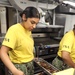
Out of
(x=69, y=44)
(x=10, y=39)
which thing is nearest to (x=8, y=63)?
(x=10, y=39)

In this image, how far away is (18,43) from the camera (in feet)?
3.54

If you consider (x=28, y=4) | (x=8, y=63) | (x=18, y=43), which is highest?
(x=28, y=4)

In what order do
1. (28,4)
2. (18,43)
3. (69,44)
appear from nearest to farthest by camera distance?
(18,43) < (69,44) < (28,4)

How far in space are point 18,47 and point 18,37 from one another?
0.11 meters

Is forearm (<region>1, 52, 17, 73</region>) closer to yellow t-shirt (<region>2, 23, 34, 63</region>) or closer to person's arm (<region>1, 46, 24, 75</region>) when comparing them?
person's arm (<region>1, 46, 24, 75</region>)

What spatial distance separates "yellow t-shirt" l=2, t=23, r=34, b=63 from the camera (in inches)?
39.7

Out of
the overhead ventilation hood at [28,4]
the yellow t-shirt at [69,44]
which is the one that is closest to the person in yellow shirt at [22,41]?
the yellow t-shirt at [69,44]

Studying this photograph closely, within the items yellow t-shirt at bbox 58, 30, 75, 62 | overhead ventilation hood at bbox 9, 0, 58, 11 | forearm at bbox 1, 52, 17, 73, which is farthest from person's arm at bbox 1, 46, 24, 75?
overhead ventilation hood at bbox 9, 0, 58, 11

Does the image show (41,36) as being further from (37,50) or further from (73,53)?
(73,53)

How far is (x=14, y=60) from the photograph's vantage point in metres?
1.15

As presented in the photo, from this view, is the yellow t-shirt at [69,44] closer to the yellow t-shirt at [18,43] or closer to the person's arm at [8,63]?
the yellow t-shirt at [18,43]

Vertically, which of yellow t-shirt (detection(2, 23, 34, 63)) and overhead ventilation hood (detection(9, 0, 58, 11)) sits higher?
overhead ventilation hood (detection(9, 0, 58, 11))

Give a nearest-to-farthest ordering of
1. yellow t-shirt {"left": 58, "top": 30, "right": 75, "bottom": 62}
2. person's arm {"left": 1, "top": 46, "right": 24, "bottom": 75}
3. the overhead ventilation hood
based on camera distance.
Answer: person's arm {"left": 1, "top": 46, "right": 24, "bottom": 75} → yellow t-shirt {"left": 58, "top": 30, "right": 75, "bottom": 62} → the overhead ventilation hood

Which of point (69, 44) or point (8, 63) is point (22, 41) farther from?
point (69, 44)
